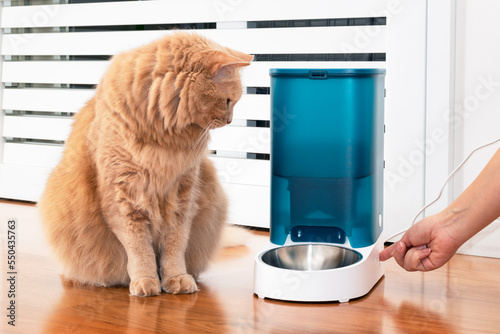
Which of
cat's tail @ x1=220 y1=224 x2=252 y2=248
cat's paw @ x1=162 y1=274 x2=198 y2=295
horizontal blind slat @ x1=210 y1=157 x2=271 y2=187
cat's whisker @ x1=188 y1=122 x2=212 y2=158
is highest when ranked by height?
cat's whisker @ x1=188 y1=122 x2=212 y2=158

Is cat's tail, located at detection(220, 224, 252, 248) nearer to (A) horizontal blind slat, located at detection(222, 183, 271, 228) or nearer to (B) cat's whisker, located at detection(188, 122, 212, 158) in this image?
(A) horizontal blind slat, located at detection(222, 183, 271, 228)

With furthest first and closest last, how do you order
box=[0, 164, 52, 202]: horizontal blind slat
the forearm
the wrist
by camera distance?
1. box=[0, 164, 52, 202]: horizontal blind slat
2. the wrist
3. the forearm

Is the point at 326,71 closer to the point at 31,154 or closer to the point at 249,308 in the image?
the point at 249,308

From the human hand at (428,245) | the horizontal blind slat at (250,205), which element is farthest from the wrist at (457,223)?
the horizontal blind slat at (250,205)

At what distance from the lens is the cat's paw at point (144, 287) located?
1.67 meters

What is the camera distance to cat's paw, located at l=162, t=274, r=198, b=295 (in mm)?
1703

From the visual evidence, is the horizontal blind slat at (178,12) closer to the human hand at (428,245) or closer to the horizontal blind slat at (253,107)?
the horizontal blind slat at (253,107)

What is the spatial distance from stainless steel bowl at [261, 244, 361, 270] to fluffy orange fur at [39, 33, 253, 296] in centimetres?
24

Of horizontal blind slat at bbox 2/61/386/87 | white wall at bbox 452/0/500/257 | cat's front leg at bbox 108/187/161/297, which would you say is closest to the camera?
cat's front leg at bbox 108/187/161/297

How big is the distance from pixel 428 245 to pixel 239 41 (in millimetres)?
1312

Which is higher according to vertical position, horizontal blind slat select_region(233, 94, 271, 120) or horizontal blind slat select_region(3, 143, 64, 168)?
horizontal blind slat select_region(233, 94, 271, 120)

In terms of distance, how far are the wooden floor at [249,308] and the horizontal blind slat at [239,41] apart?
2.60ft

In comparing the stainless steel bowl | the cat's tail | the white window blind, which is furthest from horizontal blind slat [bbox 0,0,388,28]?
the stainless steel bowl

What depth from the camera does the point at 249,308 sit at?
161 cm
